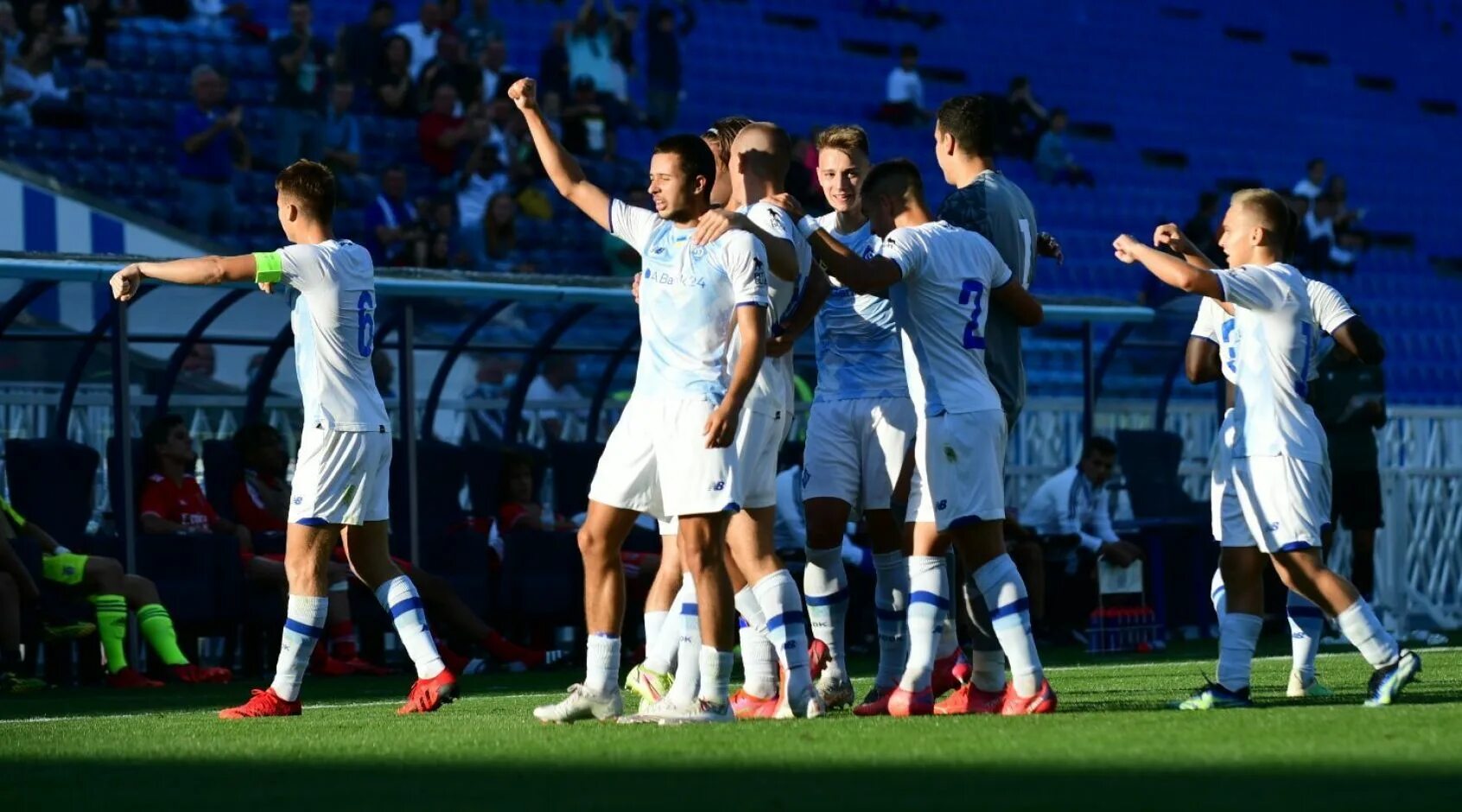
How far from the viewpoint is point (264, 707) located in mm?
7996

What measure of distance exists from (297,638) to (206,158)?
1001cm

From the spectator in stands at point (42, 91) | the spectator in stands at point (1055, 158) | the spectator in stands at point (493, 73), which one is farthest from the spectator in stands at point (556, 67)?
the spectator in stands at point (1055, 158)

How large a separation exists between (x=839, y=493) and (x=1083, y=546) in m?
6.84

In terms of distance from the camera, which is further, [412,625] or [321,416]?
[412,625]

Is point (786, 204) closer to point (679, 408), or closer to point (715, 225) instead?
point (715, 225)

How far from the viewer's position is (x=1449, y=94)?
3284 cm

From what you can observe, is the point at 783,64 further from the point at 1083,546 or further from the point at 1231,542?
the point at 1231,542

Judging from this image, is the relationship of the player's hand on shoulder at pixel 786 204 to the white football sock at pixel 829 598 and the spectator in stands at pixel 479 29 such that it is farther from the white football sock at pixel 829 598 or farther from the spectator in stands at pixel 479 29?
the spectator in stands at pixel 479 29

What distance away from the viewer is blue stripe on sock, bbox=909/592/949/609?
752 cm

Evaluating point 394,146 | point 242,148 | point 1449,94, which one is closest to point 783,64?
point 394,146

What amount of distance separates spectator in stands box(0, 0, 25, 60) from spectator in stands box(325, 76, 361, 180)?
238cm

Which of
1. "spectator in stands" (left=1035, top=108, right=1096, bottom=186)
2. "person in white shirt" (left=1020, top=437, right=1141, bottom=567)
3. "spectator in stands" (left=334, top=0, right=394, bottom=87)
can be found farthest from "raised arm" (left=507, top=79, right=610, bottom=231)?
"spectator in stands" (left=1035, top=108, right=1096, bottom=186)

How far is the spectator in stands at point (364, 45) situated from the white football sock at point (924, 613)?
1244cm

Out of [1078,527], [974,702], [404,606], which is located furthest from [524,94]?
[1078,527]
